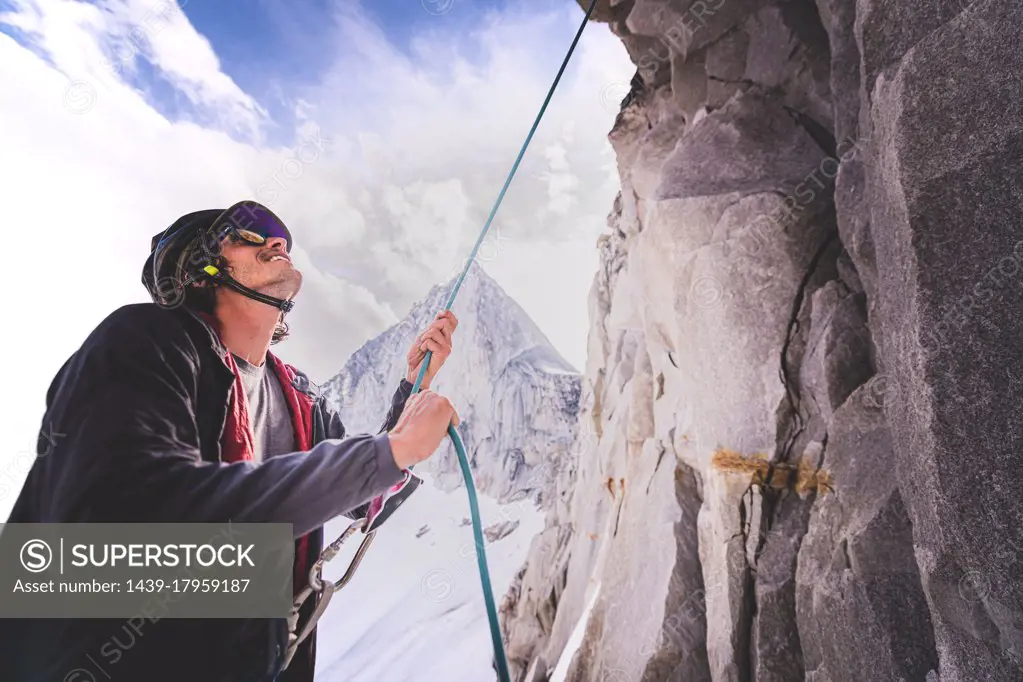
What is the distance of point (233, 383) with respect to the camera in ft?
8.05

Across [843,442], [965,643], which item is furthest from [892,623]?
[843,442]

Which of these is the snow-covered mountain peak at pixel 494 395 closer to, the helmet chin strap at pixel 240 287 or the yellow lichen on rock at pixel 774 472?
the yellow lichen on rock at pixel 774 472

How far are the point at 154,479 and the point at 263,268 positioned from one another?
1242 mm

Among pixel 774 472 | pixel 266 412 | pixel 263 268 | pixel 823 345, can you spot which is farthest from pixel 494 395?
pixel 263 268

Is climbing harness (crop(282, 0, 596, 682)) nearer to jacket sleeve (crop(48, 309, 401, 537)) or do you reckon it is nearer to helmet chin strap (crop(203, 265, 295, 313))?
jacket sleeve (crop(48, 309, 401, 537))

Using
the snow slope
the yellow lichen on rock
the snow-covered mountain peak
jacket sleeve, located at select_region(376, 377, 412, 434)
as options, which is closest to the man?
jacket sleeve, located at select_region(376, 377, 412, 434)

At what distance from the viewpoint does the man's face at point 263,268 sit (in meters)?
2.80

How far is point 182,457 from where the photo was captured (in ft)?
6.65

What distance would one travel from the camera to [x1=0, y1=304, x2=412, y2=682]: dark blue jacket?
1930 millimetres

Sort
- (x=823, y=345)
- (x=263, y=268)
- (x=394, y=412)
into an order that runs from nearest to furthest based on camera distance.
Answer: (x=263, y=268), (x=394, y=412), (x=823, y=345)

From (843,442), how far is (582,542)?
12302 mm

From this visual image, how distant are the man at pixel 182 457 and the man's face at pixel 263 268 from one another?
0.03 feet

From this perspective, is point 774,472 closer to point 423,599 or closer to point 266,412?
point 266,412

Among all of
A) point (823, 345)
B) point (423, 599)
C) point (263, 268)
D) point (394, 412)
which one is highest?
point (423, 599)
